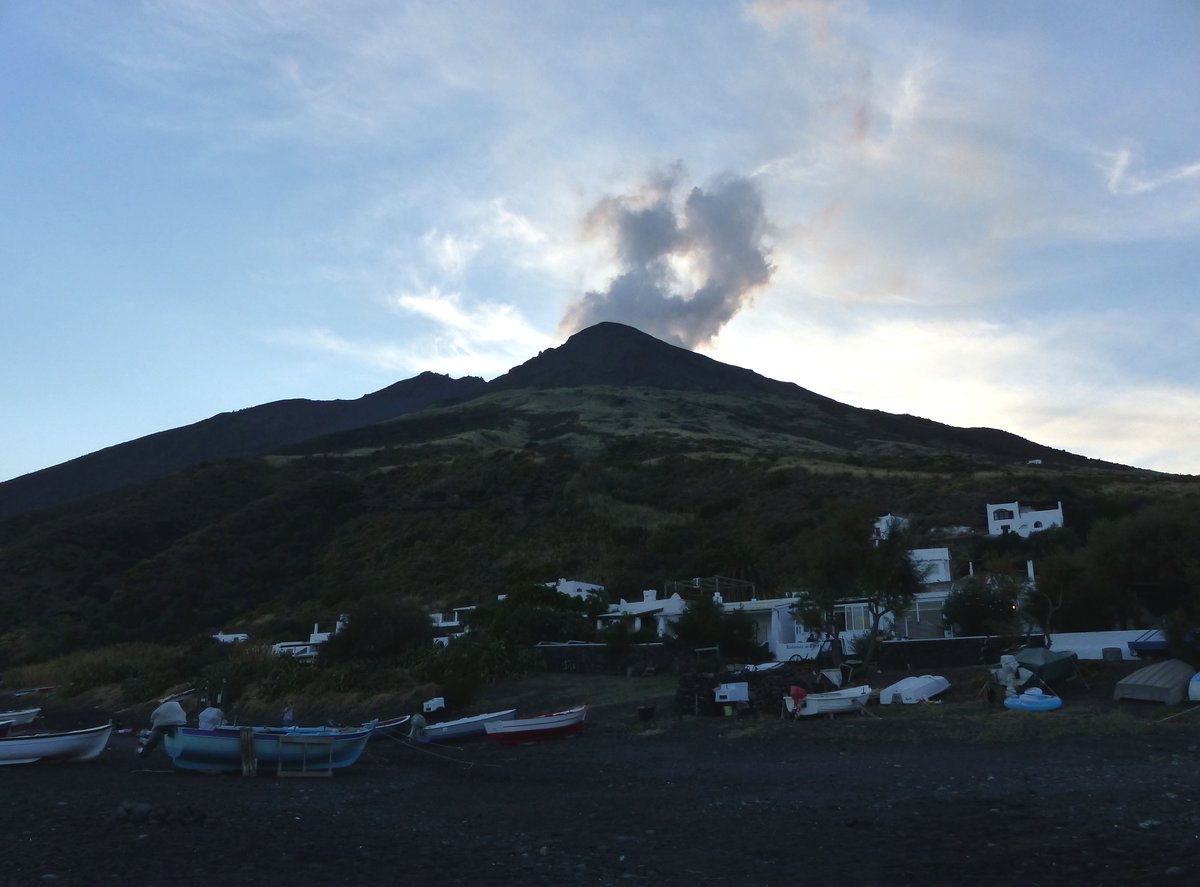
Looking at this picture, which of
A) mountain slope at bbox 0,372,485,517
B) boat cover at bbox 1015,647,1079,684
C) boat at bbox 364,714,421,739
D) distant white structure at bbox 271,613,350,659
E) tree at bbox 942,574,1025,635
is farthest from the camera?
Result: mountain slope at bbox 0,372,485,517

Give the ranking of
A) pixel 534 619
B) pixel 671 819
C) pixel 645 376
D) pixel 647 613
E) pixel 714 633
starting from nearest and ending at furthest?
pixel 671 819 → pixel 714 633 → pixel 534 619 → pixel 647 613 → pixel 645 376

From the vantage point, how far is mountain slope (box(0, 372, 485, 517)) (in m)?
143

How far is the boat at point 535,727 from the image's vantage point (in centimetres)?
2359

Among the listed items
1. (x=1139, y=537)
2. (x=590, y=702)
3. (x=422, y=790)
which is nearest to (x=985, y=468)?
(x=1139, y=537)

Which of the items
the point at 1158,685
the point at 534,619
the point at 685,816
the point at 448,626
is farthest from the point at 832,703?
the point at 448,626

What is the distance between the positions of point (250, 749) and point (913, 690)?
14164 millimetres

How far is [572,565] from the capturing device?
5722 cm

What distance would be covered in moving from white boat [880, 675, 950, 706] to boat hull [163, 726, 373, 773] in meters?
12.0

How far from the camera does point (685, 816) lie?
506 inches

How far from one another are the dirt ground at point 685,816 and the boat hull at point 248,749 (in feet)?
1.22

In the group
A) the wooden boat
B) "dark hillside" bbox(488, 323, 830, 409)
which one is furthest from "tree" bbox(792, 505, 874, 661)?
"dark hillside" bbox(488, 323, 830, 409)

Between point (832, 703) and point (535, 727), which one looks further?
point (535, 727)

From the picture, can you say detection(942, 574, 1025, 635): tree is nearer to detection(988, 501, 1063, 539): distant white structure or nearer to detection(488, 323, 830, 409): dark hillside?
detection(988, 501, 1063, 539): distant white structure

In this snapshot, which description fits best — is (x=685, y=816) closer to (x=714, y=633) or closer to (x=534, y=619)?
(x=714, y=633)
